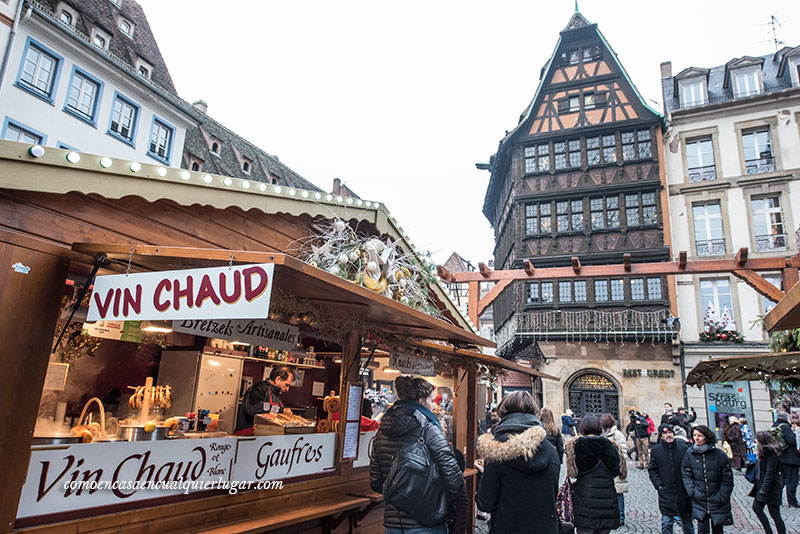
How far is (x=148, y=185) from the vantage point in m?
3.99

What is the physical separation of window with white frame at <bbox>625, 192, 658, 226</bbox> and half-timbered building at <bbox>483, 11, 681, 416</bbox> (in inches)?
1.7

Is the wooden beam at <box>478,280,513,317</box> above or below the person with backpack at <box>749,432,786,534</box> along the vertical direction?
above

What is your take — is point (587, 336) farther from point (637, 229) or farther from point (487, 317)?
point (487, 317)

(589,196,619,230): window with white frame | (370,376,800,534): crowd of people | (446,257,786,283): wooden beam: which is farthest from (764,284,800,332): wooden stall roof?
(589,196,619,230): window with white frame

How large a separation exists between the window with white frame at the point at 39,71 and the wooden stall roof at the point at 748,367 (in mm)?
18536

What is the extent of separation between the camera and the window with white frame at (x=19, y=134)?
49.5 feet

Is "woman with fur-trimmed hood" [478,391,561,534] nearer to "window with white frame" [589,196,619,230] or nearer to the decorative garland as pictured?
the decorative garland

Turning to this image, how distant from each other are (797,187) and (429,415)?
76.6 ft

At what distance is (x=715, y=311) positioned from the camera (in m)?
21.5

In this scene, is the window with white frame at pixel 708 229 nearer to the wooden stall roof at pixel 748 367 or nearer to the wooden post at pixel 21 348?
the wooden stall roof at pixel 748 367

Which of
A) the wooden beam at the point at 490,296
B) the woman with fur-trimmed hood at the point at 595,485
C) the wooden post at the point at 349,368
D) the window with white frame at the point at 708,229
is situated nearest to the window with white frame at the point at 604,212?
the window with white frame at the point at 708,229

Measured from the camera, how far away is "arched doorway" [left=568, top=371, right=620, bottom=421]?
868 inches

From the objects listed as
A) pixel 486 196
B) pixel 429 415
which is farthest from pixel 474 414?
pixel 486 196

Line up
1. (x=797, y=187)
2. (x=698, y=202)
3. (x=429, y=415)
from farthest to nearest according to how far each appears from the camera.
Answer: (x=698, y=202)
(x=797, y=187)
(x=429, y=415)
